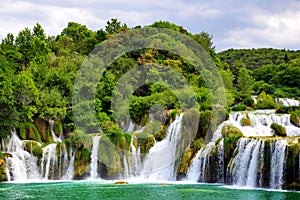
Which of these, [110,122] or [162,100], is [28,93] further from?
[162,100]

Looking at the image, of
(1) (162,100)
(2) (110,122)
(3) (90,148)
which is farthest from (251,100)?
(3) (90,148)

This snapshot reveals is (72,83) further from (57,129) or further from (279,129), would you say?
(279,129)

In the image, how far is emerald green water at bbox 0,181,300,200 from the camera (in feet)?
A: 68.0

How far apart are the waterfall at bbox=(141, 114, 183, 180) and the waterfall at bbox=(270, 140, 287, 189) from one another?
7.77m

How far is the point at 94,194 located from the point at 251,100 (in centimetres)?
2275

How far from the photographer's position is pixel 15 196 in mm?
21062

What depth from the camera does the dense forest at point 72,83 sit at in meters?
32.1

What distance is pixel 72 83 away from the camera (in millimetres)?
37438

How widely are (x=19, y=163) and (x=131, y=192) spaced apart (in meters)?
10.1

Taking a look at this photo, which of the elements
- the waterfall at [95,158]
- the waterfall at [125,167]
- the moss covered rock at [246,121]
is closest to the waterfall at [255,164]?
the moss covered rock at [246,121]

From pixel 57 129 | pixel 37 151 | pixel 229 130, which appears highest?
pixel 57 129

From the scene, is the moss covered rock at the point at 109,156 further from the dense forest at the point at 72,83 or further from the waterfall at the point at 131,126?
the waterfall at the point at 131,126

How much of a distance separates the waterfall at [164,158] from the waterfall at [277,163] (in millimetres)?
7775

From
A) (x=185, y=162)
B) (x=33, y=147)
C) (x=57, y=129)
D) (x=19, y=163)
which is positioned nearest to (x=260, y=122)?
(x=185, y=162)
